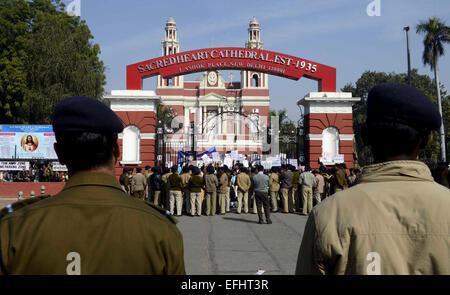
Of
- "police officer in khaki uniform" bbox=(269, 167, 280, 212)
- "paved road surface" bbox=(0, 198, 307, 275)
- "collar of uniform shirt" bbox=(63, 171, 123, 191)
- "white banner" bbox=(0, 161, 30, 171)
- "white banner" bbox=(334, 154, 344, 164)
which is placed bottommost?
"paved road surface" bbox=(0, 198, 307, 275)

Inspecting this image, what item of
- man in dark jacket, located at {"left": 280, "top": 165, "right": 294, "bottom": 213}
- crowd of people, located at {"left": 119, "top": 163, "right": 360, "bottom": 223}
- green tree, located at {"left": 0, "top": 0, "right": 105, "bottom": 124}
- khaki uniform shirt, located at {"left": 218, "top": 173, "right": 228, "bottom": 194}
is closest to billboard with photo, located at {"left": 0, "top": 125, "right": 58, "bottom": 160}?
green tree, located at {"left": 0, "top": 0, "right": 105, "bottom": 124}

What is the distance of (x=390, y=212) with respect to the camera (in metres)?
1.85

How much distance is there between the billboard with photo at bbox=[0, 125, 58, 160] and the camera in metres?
21.2

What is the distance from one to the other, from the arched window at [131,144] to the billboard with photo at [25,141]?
3.92m

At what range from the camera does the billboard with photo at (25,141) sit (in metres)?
21.2

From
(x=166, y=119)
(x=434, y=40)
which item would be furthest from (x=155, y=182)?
(x=166, y=119)

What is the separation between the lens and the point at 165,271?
6.16ft

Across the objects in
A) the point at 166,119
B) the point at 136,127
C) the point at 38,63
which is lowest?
the point at 136,127

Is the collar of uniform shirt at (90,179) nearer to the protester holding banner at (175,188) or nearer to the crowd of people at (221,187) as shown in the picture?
the crowd of people at (221,187)

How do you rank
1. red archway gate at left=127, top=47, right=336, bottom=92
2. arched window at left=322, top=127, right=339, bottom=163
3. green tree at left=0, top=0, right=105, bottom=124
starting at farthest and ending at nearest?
green tree at left=0, top=0, right=105, bottom=124 < red archway gate at left=127, top=47, right=336, bottom=92 < arched window at left=322, top=127, right=339, bottom=163

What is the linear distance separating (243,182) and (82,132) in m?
13.9

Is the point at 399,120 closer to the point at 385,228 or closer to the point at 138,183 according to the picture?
the point at 385,228

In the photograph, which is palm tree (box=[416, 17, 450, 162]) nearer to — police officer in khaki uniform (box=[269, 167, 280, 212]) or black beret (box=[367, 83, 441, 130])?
police officer in khaki uniform (box=[269, 167, 280, 212])
